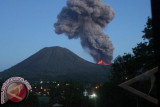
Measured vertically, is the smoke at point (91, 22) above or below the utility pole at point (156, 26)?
above

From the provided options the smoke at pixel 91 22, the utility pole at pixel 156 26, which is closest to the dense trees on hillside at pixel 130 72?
the utility pole at pixel 156 26

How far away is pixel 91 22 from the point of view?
618ft

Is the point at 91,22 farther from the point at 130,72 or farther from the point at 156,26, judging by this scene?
the point at 156,26

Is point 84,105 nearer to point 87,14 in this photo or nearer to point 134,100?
point 134,100

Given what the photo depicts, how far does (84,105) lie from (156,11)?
271 ft

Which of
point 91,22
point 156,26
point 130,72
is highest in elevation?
point 91,22

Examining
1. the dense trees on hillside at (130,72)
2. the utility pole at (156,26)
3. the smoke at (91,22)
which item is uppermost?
the smoke at (91,22)

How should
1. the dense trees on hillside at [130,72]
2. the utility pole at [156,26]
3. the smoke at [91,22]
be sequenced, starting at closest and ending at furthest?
the utility pole at [156,26]
the dense trees on hillside at [130,72]
the smoke at [91,22]

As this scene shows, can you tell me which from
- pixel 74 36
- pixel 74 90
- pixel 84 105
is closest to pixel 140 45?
pixel 84 105

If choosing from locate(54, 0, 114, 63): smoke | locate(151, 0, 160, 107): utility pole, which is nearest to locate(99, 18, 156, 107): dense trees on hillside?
locate(151, 0, 160, 107): utility pole

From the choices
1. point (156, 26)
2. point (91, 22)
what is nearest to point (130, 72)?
point (156, 26)

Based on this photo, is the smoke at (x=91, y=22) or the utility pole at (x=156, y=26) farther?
the smoke at (x=91, y=22)

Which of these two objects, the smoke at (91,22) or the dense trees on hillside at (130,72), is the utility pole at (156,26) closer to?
the dense trees on hillside at (130,72)

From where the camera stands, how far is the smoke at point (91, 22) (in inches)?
6929
